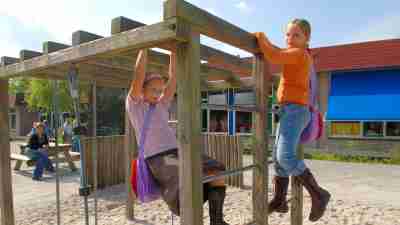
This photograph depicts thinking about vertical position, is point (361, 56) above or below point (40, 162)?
above

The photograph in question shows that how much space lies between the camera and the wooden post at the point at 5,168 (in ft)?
11.3

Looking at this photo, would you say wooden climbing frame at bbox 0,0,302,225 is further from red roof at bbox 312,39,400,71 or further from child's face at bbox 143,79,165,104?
red roof at bbox 312,39,400,71

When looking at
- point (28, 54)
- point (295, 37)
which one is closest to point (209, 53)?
point (295, 37)

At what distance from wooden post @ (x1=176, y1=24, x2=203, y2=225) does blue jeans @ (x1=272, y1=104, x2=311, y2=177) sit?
2.42ft


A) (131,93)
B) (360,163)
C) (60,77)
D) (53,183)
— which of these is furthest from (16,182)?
(360,163)

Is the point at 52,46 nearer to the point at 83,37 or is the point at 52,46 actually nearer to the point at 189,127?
the point at 83,37

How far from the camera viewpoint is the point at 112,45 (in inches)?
80.4

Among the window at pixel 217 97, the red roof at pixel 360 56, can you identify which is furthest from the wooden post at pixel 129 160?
the window at pixel 217 97

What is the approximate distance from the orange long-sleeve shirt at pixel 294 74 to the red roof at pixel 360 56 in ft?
30.9

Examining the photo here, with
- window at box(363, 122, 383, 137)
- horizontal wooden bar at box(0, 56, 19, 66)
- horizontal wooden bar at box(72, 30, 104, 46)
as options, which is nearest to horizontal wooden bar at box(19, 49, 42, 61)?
horizontal wooden bar at box(0, 56, 19, 66)

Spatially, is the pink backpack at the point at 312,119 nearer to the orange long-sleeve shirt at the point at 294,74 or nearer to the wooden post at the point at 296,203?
the orange long-sleeve shirt at the point at 294,74

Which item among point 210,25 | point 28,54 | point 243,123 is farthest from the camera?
point 243,123

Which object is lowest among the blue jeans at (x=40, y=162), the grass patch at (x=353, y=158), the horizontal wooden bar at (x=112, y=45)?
the grass patch at (x=353, y=158)

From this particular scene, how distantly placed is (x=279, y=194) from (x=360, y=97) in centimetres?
1080
